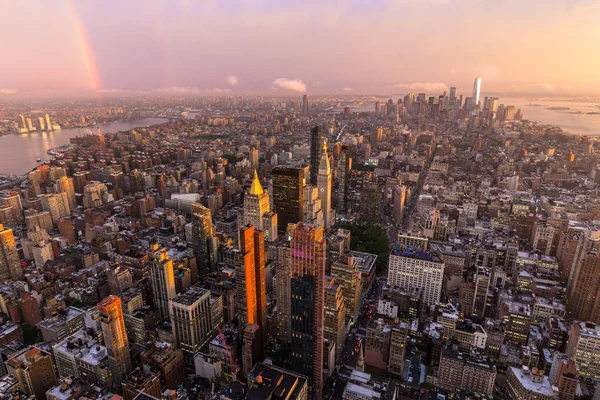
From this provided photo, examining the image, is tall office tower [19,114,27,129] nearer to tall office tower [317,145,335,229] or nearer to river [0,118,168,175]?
river [0,118,168,175]

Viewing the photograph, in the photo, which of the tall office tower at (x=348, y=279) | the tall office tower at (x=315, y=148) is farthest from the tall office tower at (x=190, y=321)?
the tall office tower at (x=315, y=148)

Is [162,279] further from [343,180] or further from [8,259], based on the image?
[343,180]

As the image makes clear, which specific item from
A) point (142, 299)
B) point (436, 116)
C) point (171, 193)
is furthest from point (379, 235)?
point (436, 116)

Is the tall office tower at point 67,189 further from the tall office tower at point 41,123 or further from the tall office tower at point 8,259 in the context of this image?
the tall office tower at point 41,123

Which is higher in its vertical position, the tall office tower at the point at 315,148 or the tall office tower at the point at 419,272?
the tall office tower at the point at 315,148

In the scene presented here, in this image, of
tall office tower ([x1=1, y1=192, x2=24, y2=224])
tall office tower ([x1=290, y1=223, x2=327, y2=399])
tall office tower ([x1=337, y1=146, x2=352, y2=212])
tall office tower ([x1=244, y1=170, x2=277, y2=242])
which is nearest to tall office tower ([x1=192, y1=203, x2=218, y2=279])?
tall office tower ([x1=244, y1=170, x2=277, y2=242])

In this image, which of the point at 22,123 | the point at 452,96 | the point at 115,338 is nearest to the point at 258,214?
the point at 115,338
